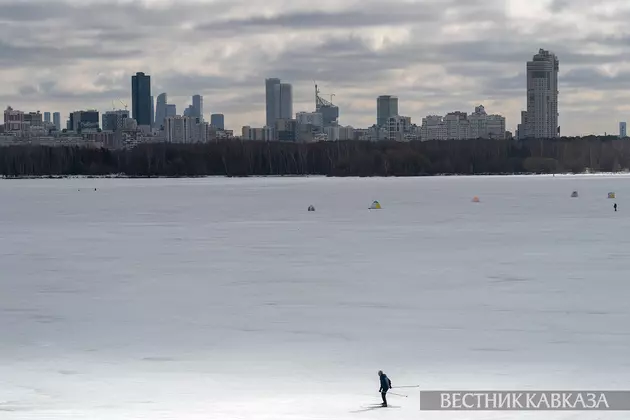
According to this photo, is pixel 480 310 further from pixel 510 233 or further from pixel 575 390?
pixel 510 233

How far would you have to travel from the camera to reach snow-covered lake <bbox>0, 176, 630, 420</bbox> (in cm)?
1723

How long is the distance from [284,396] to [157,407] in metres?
1.91

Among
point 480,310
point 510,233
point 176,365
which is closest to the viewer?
point 176,365

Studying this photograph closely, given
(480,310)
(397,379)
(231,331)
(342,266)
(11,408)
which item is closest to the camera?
(11,408)

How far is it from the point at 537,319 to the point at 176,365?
8.00 metres

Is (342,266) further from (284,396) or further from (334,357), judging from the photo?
(284,396)

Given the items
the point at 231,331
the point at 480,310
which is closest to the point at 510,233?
the point at 480,310

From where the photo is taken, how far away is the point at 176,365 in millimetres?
19375

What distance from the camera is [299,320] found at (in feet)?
78.1

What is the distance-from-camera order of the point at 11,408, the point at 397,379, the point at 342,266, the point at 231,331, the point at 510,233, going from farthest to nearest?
1. the point at 510,233
2. the point at 342,266
3. the point at 231,331
4. the point at 397,379
5. the point at 11,408

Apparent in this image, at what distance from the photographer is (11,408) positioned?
16.2 meters

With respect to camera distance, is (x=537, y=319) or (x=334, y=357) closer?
(x=334, y=357)

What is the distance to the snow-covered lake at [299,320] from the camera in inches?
679

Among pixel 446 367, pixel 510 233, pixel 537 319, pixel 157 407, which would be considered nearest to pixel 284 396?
pixel 157 407
